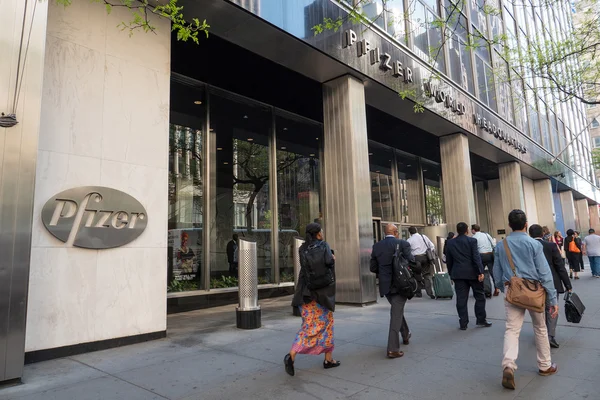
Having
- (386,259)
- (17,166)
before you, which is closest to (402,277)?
(386,259)

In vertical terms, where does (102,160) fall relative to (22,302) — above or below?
above

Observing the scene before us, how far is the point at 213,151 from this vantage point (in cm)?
1014

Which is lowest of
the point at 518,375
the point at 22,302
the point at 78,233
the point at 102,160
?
the point at 518,375

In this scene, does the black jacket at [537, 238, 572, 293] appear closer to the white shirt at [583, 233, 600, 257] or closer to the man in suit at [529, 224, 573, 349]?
the man in suit at [529, 224, 573, 349]

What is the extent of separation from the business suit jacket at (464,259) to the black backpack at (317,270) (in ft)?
10.2

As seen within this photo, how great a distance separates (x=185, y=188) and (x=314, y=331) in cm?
597

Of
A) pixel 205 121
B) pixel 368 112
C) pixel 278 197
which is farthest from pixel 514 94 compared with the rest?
pixel 205 121

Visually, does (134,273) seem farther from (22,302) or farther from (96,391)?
(96,391)

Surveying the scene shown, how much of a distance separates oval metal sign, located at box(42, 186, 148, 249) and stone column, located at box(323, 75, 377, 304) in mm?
4820

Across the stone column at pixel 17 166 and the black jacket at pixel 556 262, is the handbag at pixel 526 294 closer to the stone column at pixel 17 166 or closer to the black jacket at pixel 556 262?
the black jacket at pixel 556 262

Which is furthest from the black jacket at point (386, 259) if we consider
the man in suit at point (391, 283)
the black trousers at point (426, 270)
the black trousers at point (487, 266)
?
the black trousers at point (487, 266)

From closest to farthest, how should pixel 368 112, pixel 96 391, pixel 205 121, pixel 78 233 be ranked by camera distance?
pixel 96 391 → pixel 78 233 → pixel 205 121 → pixel 368 112

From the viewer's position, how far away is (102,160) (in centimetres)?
574

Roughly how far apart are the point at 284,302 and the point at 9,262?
6.78m
